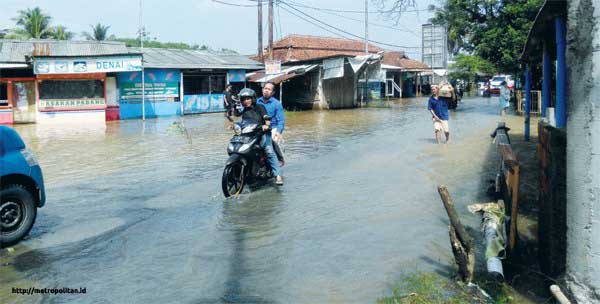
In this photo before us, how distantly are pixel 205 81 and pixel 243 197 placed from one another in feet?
73.9

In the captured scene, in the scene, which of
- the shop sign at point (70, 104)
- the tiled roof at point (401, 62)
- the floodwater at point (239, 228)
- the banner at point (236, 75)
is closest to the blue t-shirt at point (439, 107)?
the floodwater at point (239, 228)

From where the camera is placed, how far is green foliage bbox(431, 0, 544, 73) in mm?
Result: 21672

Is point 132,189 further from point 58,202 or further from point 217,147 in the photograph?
point 217,147

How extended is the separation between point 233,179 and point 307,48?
3447cm

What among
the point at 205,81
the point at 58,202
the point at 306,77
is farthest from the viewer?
the point at 306,77

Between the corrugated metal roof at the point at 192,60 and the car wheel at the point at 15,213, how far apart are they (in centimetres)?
2100

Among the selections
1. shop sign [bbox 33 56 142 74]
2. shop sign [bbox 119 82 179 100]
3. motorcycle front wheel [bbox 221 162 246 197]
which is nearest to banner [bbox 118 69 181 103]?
shop sign [bbox 119 82 179 100]

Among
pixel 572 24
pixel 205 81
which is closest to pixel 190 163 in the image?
pixel 572 24

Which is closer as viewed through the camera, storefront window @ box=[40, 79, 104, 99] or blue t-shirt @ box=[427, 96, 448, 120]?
blue t-shirt @ box=[427, 96, 448, 120]

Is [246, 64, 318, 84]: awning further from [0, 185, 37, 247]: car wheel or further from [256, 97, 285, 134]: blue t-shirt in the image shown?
[0, 185, 37, 247]: car wheel

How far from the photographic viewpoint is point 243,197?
8141 millimetres

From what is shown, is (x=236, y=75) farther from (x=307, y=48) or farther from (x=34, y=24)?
(x=34, y=24)

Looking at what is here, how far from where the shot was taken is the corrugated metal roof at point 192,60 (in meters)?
27.6

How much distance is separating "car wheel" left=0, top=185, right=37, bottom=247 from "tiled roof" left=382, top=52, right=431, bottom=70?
42.7 m
